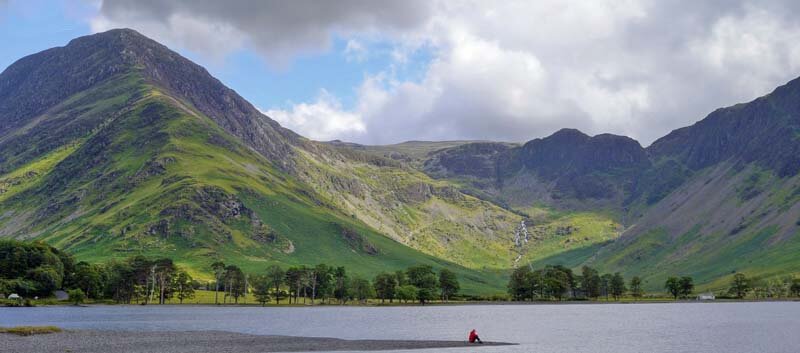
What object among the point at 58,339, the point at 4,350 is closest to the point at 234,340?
the point at 58,339

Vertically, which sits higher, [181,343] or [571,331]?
[571,331]

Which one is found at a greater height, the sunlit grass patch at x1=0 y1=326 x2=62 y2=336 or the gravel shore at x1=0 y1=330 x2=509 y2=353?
the sunlit grass patch at x1=0 y1=326 x2=62 y2=336

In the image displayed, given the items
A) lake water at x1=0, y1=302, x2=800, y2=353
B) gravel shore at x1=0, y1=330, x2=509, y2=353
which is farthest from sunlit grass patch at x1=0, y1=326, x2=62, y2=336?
lake water at x1=0, y1=302, x2=800, y2=353

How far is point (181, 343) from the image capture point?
336 ft

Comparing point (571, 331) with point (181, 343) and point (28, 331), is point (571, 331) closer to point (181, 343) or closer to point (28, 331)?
point (181, 343)

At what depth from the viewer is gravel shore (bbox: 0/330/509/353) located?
93062mm

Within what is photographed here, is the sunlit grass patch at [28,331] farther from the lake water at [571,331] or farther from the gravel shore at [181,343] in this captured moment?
the lake water at [571,331]

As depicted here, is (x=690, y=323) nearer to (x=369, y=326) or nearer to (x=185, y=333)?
(x=369, y=326)

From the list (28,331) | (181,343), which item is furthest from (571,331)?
(28,331)

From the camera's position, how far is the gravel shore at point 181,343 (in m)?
93.1

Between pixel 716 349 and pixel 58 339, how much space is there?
9441 cm

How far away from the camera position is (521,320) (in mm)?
169375

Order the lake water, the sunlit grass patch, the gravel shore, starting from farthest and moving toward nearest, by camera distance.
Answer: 1. the sunlit grass patch
2. the lake water
3. the gravel shore

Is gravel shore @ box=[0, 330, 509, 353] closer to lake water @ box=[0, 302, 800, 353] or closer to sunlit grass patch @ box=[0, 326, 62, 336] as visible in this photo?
sunlit grass patch @ box=[0, 326, 62, 336]
